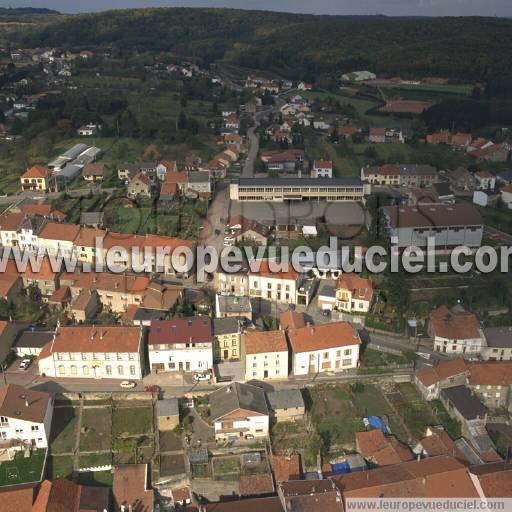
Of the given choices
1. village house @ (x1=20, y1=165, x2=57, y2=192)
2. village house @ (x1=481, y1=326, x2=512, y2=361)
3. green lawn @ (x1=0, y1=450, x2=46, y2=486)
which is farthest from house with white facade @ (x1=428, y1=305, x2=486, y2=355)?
village house @ (x1=20, y1=165, x2=57, y2=192)

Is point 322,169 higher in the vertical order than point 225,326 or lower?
higher

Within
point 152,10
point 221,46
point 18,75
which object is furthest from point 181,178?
point 152,10

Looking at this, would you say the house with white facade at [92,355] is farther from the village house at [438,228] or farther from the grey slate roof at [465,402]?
the village house at [438,228]

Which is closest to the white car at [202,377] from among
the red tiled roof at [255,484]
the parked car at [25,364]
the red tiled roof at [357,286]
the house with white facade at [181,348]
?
the house with white facade at [181,348]


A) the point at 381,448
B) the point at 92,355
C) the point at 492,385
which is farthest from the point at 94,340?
the point at 492,385

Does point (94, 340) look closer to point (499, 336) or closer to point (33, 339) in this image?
point (33, 339)

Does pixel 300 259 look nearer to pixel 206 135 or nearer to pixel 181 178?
pixel 181 178

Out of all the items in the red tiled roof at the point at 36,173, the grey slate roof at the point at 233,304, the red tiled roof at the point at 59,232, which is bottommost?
the grey slate roof at the point at 233,304
